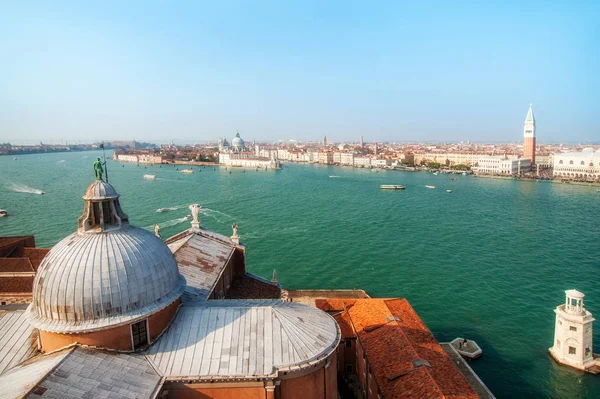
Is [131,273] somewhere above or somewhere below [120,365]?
above

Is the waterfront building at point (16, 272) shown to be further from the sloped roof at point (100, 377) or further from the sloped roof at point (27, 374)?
the sloped roof at point (100, 377)

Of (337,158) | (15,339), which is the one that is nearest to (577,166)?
(337,158)

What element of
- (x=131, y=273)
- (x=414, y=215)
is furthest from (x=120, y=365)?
(x=414, y=215)

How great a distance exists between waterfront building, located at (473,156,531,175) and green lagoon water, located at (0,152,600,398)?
30.3 metres

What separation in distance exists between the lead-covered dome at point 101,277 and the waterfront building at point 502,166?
310ft

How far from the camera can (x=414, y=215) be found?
43.1 metres

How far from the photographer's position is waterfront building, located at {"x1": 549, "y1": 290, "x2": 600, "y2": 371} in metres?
15.0

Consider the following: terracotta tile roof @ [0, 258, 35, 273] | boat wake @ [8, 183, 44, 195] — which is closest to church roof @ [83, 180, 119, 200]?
terracotta tile roof @ [0, 258, 35, 273]

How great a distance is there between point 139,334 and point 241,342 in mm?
1938

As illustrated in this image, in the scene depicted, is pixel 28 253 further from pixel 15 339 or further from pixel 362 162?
pixel 362 162

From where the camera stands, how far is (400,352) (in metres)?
11.7

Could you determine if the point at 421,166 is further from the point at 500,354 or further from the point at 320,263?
the point at 500,354

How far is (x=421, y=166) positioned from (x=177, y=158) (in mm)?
74743

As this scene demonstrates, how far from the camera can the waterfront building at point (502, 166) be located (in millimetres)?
91250
